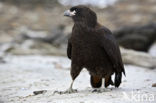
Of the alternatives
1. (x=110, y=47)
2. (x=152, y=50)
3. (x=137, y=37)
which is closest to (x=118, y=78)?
(x=110, y=47)

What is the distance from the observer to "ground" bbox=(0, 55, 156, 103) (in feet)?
19.0

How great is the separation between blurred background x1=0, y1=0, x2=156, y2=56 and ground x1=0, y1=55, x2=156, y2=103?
346 cm

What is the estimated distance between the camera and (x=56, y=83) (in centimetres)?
825

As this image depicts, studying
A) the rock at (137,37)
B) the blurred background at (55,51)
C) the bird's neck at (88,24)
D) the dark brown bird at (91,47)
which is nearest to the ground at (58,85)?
the blurred background at (55,51)

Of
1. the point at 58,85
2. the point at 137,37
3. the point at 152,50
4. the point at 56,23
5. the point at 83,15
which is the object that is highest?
the point at 56,23

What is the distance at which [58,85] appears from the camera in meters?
7.96

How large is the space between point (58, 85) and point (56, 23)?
19.2 m

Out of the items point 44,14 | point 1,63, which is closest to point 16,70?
point 1,63

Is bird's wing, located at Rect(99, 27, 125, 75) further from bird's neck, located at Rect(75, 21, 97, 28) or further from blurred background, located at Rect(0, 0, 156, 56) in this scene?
blurred background, located at Rect(0, 0, 156, 56)

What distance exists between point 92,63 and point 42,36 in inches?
518

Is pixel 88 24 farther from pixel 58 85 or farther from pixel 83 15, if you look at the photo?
pixel 58 85

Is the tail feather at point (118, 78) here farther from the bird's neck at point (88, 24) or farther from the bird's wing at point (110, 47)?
the bird's neck at point (88, 24)

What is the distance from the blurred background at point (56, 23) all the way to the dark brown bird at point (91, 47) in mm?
7691

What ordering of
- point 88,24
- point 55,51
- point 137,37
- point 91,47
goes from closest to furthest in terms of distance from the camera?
point 91,47
point 88,24
point 55,51
point 137,37
